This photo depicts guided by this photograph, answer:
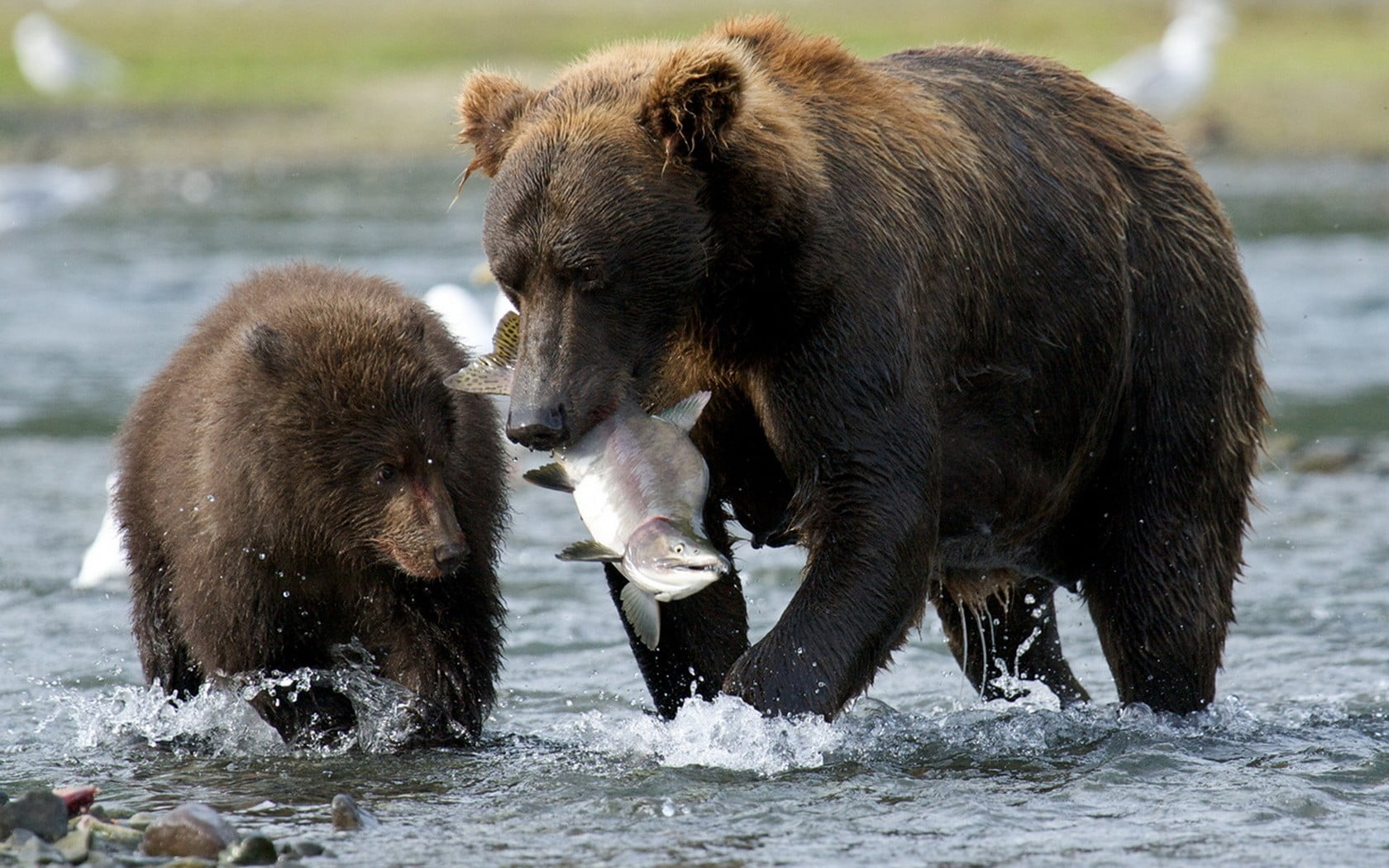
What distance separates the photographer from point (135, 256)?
1928cm

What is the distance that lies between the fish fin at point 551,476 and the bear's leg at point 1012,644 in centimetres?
208

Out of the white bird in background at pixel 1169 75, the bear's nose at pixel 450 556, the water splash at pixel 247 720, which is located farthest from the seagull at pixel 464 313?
the white bird in background at pixel 1169 75

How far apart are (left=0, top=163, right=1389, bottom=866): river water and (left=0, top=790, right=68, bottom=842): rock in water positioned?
514 mm

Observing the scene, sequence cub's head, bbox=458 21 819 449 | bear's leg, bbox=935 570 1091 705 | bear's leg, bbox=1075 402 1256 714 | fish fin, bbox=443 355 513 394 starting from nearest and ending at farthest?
cub's head, bbox=458 21 819 449, fish fin, bbox=443 355 513 394, bear's leg, bbox=1075 402 1256 714, bear's leg, bbox=935 570 1091 705

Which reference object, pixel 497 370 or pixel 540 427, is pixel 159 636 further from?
pixel 540 427

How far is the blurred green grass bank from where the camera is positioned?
28.2m

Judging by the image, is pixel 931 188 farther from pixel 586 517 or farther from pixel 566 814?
pixel 566 814

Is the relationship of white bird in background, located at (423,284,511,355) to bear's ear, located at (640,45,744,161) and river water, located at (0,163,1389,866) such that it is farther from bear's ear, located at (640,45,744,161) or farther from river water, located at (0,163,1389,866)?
bear's ear, located at (640,45,744,161)

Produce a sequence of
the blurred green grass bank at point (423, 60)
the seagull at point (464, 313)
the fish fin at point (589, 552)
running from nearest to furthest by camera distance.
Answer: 1. the fish fin at point (589, 552)
2. the seagull at point (464, 313)
3. the blurred green grass bank at point (423, 60)

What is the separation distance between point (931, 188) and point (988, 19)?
34.0 m

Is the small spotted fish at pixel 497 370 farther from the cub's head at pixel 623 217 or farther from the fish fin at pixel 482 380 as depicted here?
the cub's head at pixel 623 217

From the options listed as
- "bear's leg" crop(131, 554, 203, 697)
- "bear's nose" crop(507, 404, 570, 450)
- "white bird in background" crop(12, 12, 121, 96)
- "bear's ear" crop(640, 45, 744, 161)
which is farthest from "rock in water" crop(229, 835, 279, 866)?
"white bird in background" crop(12, 12, 121, 96)

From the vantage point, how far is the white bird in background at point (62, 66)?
30734 millimetres

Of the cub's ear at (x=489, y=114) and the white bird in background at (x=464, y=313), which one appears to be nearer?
the cub's ear at (x=489, y=114)
